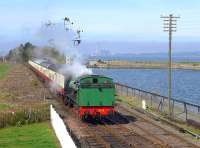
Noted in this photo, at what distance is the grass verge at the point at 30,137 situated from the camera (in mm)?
24609

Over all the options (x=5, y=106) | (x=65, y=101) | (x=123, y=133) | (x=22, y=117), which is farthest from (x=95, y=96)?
(x=5, y=106)

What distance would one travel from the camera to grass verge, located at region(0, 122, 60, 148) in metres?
24.6

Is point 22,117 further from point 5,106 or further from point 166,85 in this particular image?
point 166,85

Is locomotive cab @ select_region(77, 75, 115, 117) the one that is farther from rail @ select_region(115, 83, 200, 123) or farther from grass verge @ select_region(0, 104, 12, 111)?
grass verge @ select_region(0, 104, 12, 111)

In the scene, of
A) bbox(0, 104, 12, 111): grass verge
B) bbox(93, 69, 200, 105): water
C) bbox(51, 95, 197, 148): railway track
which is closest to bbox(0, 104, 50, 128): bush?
bbox(51, 95, 197, 148): railway track

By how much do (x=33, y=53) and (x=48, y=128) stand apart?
6604 inches

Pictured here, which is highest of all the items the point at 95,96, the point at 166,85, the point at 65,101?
the point at 95,96

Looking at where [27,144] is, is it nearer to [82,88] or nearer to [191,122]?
[82,88]

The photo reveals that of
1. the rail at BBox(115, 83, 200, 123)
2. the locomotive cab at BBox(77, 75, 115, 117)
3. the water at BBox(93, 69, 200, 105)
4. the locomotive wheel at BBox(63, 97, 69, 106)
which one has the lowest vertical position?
the water at BBox(93, 69, 200, 105)

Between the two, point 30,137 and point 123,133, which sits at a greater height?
point 30,137

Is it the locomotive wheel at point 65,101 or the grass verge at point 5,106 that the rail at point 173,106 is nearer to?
the locomotive wheel at point 65,101

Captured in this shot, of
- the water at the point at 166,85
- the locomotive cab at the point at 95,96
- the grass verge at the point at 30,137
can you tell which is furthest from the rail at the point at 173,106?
the water at the point at 166,85

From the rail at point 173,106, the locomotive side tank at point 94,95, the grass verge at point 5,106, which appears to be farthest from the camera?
the grass verge at point 5,106

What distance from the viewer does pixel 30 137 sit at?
89.0 feet
